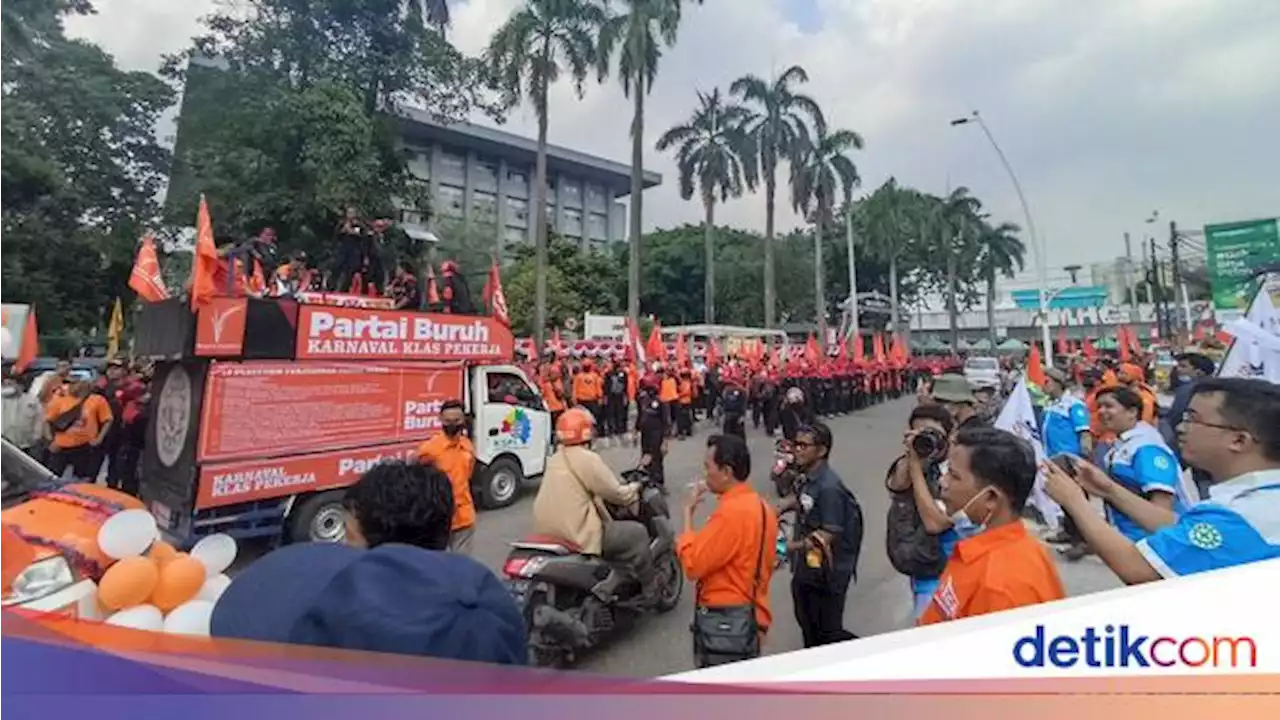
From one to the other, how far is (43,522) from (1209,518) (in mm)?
4090

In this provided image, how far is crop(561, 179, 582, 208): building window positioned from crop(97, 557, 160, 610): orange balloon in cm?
2877

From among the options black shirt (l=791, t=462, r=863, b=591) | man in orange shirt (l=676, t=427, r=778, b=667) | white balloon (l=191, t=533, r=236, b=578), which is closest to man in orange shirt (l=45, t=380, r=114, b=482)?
white balloon (l=191, t=533, r=236, b=578)

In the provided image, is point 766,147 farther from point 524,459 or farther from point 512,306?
point 524,459

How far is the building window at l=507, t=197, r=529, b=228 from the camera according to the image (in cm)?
3076

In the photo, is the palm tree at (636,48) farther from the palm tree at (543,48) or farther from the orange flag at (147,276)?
the orange flag at (147,276)

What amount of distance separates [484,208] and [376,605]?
28977 mm

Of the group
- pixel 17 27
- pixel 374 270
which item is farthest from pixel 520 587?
pixel 374 270

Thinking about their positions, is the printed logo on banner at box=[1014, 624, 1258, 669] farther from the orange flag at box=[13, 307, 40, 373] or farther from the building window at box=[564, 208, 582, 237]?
the building window at box=[564, 208, 582, 237]

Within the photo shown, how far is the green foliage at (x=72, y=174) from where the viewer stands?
4547 mm

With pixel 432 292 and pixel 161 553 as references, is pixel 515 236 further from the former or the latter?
pixel 161 553

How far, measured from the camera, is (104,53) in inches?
131

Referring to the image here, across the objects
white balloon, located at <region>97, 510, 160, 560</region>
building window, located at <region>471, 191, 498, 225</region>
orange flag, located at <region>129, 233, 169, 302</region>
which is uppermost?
building window, located at <region>471, 191, 498, 225</region>

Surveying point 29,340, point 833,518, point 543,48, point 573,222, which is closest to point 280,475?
point 29,340

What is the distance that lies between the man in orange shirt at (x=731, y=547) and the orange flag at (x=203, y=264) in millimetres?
4567
